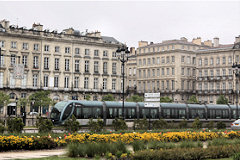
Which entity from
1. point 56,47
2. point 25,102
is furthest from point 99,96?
point 25,102

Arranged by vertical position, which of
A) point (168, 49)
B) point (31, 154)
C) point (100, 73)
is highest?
point (168, 49)

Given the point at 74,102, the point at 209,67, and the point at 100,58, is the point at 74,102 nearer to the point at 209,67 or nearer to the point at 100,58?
the point at 100,58

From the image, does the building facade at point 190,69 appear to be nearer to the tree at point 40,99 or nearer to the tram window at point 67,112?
the tree at point 40,99

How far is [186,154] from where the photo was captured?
1566 cm

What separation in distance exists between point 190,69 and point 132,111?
5295cm

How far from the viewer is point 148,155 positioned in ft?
49.0

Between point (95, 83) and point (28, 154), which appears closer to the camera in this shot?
point (28, 154)

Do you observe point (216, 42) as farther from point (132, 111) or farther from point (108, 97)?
point (132, 111)

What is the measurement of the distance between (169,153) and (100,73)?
58456 millimetres

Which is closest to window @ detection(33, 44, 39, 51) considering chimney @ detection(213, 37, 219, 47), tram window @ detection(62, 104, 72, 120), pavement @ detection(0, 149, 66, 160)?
tram window @ detection(62, 104, 72, 120)

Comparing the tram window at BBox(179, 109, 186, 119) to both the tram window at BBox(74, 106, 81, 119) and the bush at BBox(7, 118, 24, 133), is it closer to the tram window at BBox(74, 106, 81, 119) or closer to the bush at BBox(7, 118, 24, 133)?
the tram window at BBox(74, 106, 81, 119)

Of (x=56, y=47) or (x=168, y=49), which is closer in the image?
(x=56, y=47)

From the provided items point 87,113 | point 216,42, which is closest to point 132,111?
point 87,113

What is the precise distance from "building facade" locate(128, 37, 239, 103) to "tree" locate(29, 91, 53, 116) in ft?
119
